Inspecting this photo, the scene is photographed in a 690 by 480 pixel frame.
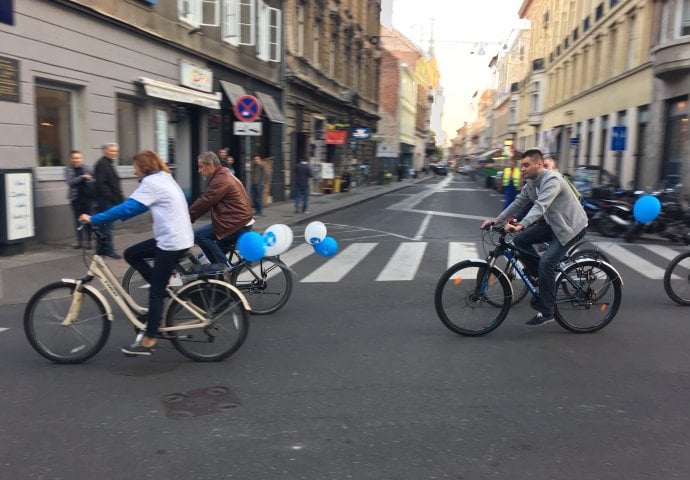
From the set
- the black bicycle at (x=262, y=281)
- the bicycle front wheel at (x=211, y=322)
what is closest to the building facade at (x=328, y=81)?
the black bicycle at (x=262, y=281)

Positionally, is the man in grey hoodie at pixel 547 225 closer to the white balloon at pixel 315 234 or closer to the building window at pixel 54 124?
the white balloon at pixel 315 234

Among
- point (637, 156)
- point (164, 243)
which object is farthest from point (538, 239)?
point (637, 156)

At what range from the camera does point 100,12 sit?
11.5 m

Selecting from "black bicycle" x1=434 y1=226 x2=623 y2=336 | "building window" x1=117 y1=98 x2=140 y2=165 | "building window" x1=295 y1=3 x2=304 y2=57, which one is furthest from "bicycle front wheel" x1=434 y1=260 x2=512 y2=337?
"building window" x1=295 y1=3 x2=304 y2=57

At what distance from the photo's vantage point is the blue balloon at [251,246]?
602 centimetres

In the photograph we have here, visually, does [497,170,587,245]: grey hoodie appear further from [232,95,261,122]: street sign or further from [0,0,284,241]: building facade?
[232,95,261,122]: street sign

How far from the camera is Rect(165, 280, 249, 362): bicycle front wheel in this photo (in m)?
4.79

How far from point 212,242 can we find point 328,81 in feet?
81.8

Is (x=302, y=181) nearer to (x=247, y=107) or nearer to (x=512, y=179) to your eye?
(x=247, y=107)

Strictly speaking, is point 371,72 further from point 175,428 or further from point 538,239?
point 175,428

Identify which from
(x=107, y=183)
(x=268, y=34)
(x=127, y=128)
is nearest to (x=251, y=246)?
(x=107, y=183)

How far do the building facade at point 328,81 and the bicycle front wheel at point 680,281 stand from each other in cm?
1794

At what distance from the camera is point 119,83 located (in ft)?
40.9

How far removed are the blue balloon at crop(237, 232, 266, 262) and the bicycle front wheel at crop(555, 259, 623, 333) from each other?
10.2 ft
